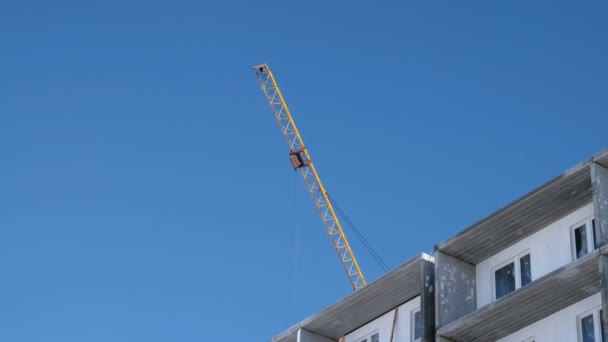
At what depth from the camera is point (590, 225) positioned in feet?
163

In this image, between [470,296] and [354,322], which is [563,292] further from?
[354,322]

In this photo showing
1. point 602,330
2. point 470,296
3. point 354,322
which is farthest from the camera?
point 354,322

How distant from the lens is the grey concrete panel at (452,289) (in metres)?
53.1

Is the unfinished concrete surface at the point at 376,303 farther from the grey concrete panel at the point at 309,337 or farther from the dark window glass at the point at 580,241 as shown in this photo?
the dark window glass at the point at 580,241

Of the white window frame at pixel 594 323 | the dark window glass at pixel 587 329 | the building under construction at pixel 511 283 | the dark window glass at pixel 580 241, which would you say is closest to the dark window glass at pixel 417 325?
the building under construction at pixel 511 283

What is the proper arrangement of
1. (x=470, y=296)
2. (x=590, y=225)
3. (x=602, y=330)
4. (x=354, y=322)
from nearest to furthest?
(x=602, y=330), (x=590, y=225), (x=470, y=296), (x=354, y=322)

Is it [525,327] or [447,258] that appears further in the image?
[447,258]

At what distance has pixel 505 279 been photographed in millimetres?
53344

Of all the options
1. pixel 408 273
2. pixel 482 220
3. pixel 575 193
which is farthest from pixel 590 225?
pixel 408 273

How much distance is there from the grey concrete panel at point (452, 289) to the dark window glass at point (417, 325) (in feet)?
7.55

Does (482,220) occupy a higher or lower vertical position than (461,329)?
higher

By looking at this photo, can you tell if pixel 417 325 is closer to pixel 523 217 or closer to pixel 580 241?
pixel 523 217

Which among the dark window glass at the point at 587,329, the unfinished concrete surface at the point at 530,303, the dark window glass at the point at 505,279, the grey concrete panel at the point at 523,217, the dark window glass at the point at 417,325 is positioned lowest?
the dark window glass at the point at 587,329

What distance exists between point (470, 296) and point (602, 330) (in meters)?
8.40
